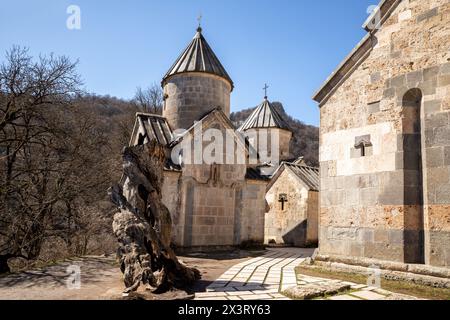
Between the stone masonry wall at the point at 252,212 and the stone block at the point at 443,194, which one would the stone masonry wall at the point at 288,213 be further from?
the stone block at the point at 443,194

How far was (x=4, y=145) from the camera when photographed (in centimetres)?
1051

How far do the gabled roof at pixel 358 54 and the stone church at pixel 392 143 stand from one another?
0.02 meters

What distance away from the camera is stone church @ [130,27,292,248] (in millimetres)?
10867

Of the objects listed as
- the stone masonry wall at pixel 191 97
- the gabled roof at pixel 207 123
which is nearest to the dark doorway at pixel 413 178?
the gabled roof at pixel 207 123

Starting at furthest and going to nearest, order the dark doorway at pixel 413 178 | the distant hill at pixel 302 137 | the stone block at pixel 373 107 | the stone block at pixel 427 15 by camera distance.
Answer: the distant hill at pixel 302 137, the stone block at pixel 373 107, the stone block at pixel 427 15, the dark doorway at pixel 413 178

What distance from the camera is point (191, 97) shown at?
12250 millimetres

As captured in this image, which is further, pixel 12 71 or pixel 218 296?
pixel 12 71

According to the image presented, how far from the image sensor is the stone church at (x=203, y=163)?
35.7ft

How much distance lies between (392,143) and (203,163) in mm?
6418

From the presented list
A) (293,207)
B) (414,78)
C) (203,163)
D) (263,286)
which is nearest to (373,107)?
(414,78)

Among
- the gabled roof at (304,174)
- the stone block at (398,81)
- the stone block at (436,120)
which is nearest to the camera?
the stone block at (436,120)

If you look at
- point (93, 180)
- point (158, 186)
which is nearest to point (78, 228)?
point (93, 180)
